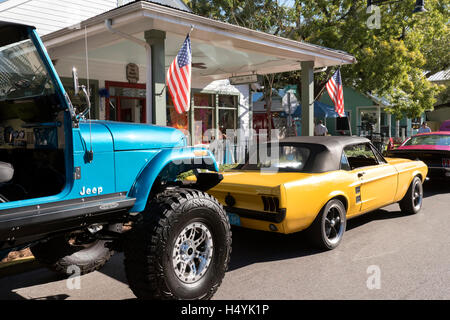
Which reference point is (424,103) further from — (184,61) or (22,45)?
(22,45)

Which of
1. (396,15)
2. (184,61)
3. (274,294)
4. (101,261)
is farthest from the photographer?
(396,15)

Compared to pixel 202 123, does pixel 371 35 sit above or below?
above

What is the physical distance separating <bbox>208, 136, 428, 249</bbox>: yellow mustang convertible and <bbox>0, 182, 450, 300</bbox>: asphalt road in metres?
0.40

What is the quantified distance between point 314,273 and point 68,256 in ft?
8.49

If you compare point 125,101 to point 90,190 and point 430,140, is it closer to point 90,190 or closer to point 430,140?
point 430,140

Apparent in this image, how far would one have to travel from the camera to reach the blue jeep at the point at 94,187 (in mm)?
2859

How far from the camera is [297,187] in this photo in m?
4.54

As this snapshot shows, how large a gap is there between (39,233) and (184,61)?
230 inches

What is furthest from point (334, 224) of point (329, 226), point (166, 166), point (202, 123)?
point (202, 123)

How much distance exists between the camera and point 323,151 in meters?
5.29

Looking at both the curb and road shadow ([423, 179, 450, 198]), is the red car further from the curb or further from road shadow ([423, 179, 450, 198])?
the curb

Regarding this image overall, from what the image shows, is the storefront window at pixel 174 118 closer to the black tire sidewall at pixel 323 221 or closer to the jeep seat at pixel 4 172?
the black tire sidewall at pixel 323 221

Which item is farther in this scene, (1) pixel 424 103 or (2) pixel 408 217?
(1) pixel 424 103
